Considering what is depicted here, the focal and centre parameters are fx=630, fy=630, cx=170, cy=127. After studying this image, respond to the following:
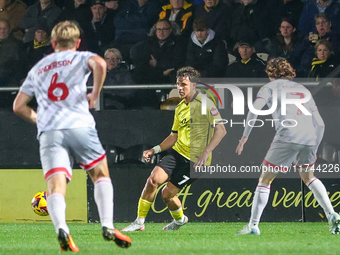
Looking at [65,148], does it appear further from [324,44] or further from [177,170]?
[324,44]

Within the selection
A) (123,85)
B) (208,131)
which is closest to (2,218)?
(123,85)

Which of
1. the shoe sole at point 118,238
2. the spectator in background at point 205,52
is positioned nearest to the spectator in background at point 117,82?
the spectator in background at point 205,52

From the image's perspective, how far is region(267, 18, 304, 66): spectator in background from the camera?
10602 mm

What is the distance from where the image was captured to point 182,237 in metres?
6.91

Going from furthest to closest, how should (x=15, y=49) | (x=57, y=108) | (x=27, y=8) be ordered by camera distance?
(x=27, y=8) → (x=15, y=49) → (x=57, y=108)

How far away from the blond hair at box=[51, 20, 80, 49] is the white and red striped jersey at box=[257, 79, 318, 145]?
252 centimetres

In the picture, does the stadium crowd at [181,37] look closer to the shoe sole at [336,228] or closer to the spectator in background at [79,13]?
the spectator in background at [79,13]

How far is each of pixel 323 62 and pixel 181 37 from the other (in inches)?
98.9

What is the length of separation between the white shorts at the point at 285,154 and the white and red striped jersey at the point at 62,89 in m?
2.63

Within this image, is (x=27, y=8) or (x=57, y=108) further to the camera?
(x=27, y=8)

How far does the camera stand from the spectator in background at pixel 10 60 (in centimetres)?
1153

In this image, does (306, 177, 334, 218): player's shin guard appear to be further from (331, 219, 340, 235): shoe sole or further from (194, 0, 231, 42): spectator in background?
(194, 0, 231, 42): spectator in background

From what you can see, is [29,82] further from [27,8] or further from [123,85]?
[27,8]

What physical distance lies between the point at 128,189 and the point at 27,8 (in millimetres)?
4727
